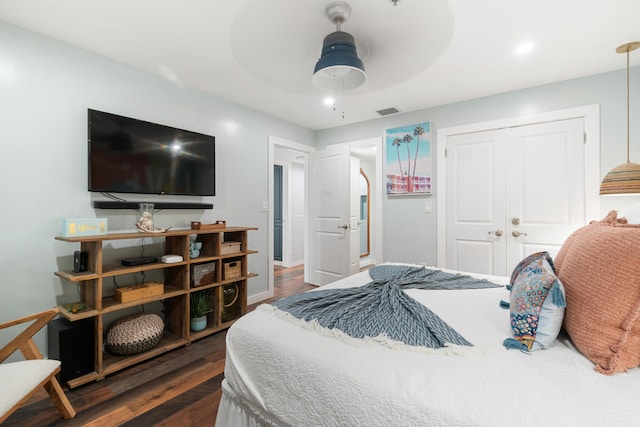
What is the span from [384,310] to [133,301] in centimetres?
194

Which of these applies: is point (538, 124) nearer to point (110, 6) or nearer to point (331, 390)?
point (331, 390)

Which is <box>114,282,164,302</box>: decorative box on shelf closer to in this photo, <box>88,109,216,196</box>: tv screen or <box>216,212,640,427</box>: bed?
<box>88,109,216,196</box>: tv screen

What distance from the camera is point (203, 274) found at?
272cm

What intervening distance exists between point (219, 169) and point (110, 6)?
167 centimetres

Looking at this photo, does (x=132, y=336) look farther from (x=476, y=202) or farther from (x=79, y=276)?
(x=476, y=202)

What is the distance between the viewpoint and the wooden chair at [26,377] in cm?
128

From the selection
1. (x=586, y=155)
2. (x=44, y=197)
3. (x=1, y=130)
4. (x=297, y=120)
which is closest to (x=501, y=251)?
(x=586, y=155)

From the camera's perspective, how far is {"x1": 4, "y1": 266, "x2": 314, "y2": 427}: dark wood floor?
1.65 m

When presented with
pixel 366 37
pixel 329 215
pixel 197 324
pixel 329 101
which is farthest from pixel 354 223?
pixel 366 37

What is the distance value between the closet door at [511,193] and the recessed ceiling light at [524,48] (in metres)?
0.94

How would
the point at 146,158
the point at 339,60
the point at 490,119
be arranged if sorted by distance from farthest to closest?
the point at 490,119 < the point at 146,158 < the point at 339,60

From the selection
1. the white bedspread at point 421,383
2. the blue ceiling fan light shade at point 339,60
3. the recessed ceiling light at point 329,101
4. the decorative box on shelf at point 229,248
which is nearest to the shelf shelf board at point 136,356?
the decorative box on shelf at point 229,248

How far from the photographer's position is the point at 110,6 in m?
1.81

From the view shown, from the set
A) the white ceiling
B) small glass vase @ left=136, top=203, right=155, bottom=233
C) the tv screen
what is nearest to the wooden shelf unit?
small glass vase @ left=136, top=203, right=155, bottom=233
